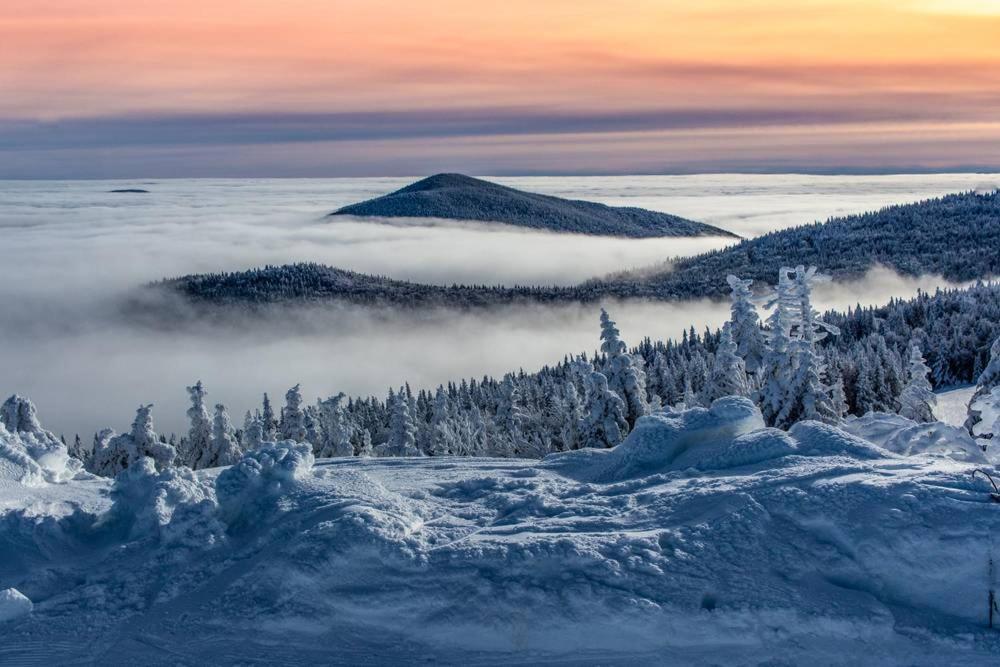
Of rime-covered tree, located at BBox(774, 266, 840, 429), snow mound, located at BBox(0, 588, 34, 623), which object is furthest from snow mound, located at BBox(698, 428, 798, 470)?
rime-covered tree, located at BBox(774, 266, 840, 429)

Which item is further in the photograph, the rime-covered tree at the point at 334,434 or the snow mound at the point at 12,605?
the rime-covered tree at the point at 334,434

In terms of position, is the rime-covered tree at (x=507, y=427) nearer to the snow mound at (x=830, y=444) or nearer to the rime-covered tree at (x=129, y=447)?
the rime-covered tree at (x=129, y=447)

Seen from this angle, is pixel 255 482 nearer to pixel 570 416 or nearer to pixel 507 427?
pixel 570 416

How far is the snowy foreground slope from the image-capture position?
11273mm

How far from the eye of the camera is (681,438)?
1636 cm

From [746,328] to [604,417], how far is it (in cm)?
1081

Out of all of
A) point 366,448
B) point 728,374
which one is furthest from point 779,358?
point 366,448

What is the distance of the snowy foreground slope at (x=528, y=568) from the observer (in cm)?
1127

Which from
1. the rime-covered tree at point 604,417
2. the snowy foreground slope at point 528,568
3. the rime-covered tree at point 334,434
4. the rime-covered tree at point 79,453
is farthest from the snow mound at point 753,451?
the rime-covered tree at point 79,453

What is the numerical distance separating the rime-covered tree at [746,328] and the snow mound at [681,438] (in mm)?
33543

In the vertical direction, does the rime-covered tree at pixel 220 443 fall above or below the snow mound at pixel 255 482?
below

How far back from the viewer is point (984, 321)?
312ft

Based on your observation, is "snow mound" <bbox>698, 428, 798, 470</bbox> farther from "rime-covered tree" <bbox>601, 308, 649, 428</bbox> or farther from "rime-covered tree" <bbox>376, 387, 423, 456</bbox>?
"rime-covered tree" <bbox>376, 387, 423, 456</bbox>

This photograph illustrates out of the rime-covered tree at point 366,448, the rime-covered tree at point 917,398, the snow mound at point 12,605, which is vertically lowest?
the rime-covered tree at point 366,448
